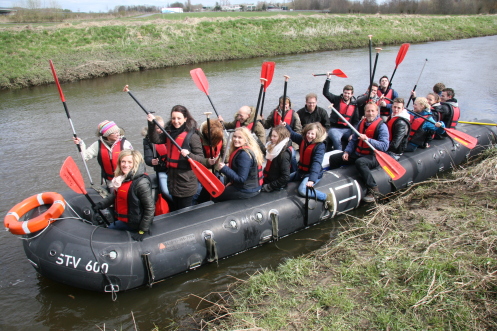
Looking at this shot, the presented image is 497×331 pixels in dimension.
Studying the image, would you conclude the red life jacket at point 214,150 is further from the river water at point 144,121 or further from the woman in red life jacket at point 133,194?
the river water at point 144,121

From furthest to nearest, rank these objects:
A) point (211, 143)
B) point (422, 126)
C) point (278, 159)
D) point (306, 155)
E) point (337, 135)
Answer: point (337, 135) < point (422, 126) < point (306, 155) < point (211, 143) < point (278, 159)

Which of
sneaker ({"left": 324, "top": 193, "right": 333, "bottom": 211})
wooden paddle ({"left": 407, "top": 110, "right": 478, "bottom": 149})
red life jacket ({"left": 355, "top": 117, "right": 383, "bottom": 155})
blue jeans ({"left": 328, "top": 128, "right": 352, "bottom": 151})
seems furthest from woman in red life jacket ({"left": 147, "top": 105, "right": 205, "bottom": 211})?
wooden paddle ({"left": 407, "top": 110, "right": 478, "bottom": 149})

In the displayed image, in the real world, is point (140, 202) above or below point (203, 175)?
below

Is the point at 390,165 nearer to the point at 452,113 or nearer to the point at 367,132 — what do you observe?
the point at 367,132

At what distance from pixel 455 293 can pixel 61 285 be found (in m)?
3.68

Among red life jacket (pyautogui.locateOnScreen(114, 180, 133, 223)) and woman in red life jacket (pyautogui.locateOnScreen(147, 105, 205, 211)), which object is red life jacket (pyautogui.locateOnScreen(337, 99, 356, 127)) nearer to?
woman in red life jacket (pyautogui.locateOnScreen(147, 105, 205, 211))

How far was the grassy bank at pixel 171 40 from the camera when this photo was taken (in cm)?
1420

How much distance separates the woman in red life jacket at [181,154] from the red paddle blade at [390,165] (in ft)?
7.67

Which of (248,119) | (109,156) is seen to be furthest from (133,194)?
(248,119)

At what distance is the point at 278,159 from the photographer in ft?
13.7

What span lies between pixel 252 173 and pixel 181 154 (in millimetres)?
798

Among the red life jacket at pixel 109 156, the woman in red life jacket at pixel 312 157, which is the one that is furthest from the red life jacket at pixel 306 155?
the red life jacket at pixel 109 156

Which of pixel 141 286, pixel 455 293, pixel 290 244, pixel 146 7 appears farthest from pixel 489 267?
pixel 146 7

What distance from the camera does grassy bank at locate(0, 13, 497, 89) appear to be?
1420 cm
